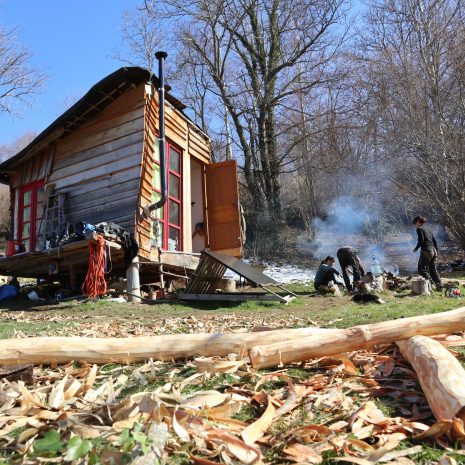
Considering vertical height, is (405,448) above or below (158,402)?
below

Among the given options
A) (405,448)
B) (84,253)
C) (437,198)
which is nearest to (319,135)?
(437,198)

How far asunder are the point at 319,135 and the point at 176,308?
16.1m

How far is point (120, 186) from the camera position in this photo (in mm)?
10297

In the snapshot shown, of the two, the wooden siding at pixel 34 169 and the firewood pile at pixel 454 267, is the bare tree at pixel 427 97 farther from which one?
the wooden siding at pixel 34 169

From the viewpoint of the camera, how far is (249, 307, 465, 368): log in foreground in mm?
3246

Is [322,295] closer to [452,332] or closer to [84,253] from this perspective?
[84,253]

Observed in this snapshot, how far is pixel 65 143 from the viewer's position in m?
11.5

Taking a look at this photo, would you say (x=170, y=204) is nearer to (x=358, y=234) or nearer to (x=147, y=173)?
(x=147, y=173)

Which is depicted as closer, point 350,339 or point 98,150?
point 350,339

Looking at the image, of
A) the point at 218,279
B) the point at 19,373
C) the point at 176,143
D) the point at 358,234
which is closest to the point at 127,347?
the point at 19,373

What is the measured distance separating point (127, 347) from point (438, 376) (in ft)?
7.17

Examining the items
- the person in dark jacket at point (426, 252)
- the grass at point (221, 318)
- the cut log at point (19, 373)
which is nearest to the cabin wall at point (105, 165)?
the grass at point (221, 318)

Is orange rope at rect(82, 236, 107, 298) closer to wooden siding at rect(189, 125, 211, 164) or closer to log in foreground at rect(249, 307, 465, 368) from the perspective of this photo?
wooden siding at rect(189, 125, 211, 164)

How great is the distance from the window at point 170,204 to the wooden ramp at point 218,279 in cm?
163
